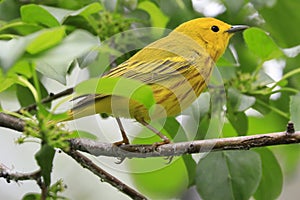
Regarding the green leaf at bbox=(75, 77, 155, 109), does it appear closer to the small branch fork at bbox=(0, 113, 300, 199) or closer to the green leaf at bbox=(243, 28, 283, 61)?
the small branch fork at bbox=(0, 113, 300, 199)

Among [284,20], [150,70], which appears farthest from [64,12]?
[284,20]

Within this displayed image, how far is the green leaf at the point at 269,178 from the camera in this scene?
8.62 feet

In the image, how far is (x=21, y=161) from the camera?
4141mm

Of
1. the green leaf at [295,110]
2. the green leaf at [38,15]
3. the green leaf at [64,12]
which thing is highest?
the green leaf at [38,15]

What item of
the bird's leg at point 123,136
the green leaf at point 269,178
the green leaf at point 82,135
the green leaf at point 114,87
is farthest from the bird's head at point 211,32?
the green leaf at point 114,87

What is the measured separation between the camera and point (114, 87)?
1705mm

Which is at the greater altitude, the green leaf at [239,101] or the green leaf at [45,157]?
the green leaf at [45,157]

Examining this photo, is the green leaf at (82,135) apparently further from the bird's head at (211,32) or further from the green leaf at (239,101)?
the bird's head at (211,32)

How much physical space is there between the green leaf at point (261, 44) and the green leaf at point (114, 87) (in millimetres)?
685

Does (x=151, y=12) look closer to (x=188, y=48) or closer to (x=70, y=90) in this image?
(x=188, y=48)

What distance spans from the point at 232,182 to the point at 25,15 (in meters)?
0.88

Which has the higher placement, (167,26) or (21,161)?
(167,26)

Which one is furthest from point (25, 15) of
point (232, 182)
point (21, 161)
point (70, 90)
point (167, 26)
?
point (21, 161)

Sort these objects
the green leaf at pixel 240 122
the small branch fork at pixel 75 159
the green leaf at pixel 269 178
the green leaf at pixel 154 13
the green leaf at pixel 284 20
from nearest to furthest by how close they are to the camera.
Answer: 1. the small branch fork at pixel 75 159
2. the green leaf at pixel 240 122
3. the green leaf at pixel 269 178
4. the green leaf at pixel 154 13
5. the green leaf at pixel 284 20
